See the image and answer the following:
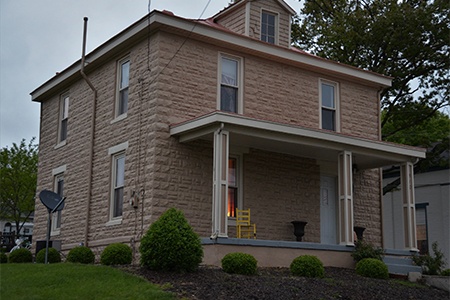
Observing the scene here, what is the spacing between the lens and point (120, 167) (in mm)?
18578

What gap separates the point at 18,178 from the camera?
36250 mm

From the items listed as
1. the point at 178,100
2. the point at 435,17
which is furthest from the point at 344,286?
the point at 435,17

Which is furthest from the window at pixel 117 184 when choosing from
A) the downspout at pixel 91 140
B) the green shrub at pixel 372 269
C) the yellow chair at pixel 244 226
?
the green shrub at pixel 372 269

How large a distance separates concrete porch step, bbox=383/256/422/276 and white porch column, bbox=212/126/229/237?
483 centimetres

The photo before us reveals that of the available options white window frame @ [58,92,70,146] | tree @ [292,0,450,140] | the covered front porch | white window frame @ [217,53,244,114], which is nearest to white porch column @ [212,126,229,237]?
the covered front porch

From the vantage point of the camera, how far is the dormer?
20547 millimetres

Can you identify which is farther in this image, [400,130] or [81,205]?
[400,130]

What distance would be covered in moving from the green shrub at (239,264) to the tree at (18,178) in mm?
24120

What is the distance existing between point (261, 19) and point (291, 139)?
17.2 ft

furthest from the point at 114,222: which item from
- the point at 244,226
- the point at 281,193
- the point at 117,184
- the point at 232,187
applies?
the point at 281,193

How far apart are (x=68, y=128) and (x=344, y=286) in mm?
11309

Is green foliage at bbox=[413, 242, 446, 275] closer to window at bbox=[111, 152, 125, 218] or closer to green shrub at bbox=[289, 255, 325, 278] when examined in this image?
green shrub at bbox=[289, 255, 325, 278]

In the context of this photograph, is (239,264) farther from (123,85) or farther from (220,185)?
(123,85)

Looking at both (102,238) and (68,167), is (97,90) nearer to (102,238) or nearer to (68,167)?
(68,167)
